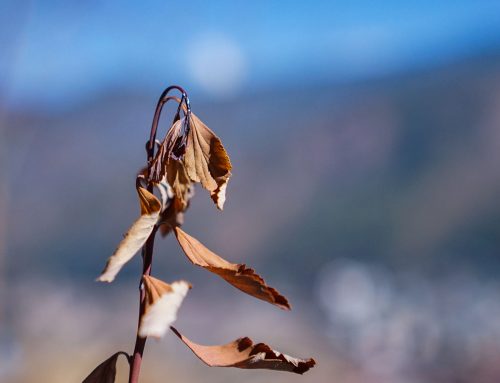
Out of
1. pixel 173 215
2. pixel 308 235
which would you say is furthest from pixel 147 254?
pixel 308 235

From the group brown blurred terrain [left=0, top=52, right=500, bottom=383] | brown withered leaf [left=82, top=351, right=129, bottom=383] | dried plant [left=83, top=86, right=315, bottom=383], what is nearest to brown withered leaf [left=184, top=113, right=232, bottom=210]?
dried plant [left=83, top=86, right=315, bottom=383]

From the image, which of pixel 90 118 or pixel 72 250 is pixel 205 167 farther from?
pixel 90 118

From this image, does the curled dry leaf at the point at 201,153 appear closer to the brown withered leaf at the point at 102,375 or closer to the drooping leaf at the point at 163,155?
the drooping leaf at the point at 163,155

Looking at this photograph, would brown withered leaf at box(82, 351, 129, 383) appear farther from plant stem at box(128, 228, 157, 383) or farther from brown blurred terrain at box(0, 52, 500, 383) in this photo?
brown blurred terrain at box(0, 52, 500, 383)

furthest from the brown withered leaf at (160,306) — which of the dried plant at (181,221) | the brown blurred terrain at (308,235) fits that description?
the brown blurred terrain at (308,235)

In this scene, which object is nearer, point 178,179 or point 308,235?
point 178,179

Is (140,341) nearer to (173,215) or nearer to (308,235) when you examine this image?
(173,215)

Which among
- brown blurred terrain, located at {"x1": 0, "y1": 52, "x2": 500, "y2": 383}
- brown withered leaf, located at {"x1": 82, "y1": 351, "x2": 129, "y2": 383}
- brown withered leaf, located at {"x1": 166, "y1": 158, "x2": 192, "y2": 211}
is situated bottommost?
brown withered leaf, located at {"x1": 82, "y1": 351, "x2": 129, "y2": 383}
